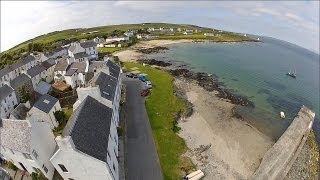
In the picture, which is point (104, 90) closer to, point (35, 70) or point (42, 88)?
point (42, 88)

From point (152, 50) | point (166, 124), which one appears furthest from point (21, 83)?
point (152, 50)

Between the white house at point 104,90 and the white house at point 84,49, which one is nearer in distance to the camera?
the white house at point 104,90

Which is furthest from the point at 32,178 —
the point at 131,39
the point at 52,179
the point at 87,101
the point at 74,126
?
the point at 131,39

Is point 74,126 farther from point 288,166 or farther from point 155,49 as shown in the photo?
point 155,49

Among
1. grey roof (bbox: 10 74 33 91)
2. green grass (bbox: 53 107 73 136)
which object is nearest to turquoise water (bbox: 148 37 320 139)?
green grass (bbox: 53 107 73 136)

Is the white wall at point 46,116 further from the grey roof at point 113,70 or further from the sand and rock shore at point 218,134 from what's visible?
the sand and rock shore at point 218,134

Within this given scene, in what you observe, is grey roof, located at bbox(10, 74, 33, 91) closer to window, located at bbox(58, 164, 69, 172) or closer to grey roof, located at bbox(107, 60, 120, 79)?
grey roof, located at bbox(107, 60, 120, 79)

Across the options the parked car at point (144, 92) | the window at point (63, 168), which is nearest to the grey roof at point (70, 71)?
the parked car at point (144, 92)
